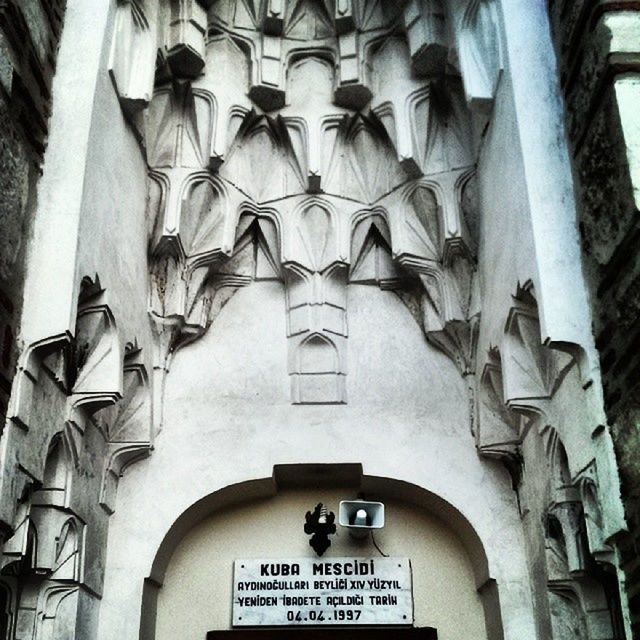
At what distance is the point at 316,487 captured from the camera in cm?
501

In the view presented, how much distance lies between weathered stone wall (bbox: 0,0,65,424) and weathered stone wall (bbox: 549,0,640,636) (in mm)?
2157

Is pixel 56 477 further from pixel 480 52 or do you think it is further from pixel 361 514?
pixel 480 52

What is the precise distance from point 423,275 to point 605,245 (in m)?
1.87

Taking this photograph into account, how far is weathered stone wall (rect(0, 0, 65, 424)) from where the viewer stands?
10.6ft

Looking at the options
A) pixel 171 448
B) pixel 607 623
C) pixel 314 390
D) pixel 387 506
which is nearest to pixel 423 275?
pixel 314 390

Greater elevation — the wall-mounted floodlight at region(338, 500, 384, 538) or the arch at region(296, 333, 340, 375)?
the arch at region(296, 333, 340, 375)

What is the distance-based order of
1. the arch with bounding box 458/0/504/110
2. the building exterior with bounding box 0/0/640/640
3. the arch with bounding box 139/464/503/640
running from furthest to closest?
the arch with bounding box 139/464/503/640, the arch with bounding box 458/0/504/110, the building exterior with bounding box 0/0/640/640

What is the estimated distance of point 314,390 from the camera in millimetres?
4898

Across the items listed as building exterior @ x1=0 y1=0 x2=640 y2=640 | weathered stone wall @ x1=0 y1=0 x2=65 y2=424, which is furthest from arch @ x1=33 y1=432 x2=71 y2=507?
weathered stone wall @ x1=0 y1=0 x2=65 y2=424

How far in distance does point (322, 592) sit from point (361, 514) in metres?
0.50

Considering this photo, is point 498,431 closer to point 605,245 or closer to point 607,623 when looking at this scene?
point 607,623

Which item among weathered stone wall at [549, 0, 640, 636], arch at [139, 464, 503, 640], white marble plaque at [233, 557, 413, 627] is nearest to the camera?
weathered stone wall at [549, 0, 640, 636]

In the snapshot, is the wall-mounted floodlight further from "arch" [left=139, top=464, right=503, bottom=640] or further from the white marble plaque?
the white marble plaque

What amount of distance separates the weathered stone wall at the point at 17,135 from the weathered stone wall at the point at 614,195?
2157 millimetres
